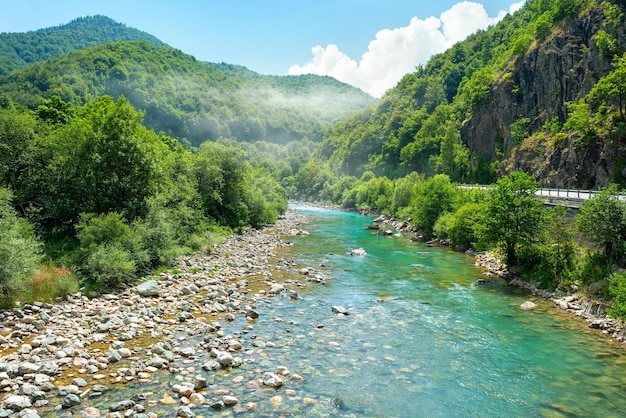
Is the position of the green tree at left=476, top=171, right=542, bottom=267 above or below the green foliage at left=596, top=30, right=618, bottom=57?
below

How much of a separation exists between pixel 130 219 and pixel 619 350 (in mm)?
30901

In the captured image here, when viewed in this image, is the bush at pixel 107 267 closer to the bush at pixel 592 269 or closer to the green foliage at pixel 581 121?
the bush at pixel 592 269

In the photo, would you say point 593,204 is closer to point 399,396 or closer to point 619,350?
point 619,350

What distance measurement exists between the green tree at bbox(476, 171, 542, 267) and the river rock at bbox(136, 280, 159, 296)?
23898 mm

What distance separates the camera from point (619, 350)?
55.4 ft

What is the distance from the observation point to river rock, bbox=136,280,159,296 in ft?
68.2

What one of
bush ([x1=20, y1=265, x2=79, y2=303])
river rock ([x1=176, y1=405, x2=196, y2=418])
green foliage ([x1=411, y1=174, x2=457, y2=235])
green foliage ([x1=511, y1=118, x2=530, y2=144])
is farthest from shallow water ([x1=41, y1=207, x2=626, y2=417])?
green foliage ([x1=511, y1=118, x2=530, y2=144])

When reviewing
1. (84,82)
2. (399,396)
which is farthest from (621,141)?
(84,82)

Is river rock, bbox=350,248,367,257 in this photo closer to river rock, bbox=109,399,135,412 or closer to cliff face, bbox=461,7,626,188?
river rock, bbox=109,399,135,412

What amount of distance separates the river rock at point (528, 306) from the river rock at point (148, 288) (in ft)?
71.4

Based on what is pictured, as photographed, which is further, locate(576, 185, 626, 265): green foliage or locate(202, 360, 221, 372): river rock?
locate(576, 185, 626, 265): green foliage

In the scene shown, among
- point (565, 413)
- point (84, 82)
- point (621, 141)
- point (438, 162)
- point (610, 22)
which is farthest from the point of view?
point (84, 82)

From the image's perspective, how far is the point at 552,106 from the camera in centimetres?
6400

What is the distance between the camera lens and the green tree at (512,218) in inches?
1097
